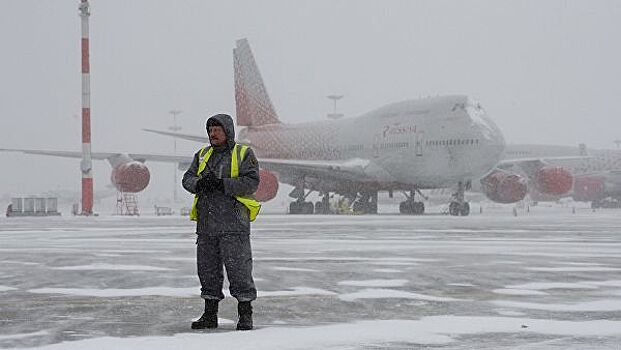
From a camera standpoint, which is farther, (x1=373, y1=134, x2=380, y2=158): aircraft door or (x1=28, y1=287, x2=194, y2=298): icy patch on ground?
(x1=373, y1=134, x2=380, y2=158): aircraft door

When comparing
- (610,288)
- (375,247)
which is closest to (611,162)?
(375,247)

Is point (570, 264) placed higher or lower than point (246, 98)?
lower

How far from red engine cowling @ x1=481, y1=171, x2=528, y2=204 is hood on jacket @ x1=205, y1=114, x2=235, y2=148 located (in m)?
35.6

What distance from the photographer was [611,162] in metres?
65.2

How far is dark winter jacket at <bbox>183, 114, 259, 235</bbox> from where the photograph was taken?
22.6ft

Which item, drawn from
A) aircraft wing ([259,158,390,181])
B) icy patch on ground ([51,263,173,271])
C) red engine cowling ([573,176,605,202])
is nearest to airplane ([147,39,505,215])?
aircraft wing ([259,158,390,181])

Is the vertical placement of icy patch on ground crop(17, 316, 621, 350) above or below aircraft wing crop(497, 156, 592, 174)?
below

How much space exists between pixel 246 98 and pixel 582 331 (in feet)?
155

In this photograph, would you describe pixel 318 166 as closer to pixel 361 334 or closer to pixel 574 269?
pixel 574 269

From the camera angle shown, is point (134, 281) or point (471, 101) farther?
point (471, 101)

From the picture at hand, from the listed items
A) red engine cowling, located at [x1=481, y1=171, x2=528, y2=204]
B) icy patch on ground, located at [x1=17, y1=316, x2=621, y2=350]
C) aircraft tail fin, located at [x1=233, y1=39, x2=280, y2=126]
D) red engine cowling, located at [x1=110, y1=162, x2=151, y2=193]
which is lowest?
icy patch on ground, located at [x1=17, y1=316, x2=621, y2=350]

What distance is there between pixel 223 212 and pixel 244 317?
34.1 inches

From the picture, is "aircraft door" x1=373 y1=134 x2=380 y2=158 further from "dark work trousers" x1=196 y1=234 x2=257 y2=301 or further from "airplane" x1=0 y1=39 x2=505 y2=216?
"dark work trousers" x1=196 y1=234 x2=257 y2=301

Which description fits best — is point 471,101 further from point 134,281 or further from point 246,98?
point 134,281
